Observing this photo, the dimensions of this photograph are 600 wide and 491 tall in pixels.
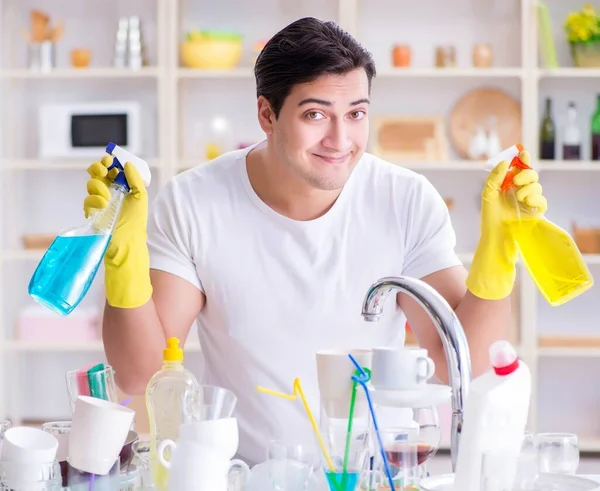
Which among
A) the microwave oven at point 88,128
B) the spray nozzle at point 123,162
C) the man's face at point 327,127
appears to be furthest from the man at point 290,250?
the microwave oven at point 88,128

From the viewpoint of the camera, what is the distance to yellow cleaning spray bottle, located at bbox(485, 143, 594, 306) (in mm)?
1434

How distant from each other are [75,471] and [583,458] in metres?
3.30

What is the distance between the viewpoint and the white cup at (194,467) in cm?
118

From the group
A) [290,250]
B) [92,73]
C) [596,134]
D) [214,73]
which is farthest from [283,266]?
[596,134]

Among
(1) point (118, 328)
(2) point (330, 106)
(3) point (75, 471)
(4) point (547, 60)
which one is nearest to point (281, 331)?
Result: (1) point (118, 328)

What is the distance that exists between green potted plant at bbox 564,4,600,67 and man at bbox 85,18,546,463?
242 centimetres


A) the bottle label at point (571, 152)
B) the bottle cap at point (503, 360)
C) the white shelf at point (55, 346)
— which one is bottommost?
the white shelf at point (55, 346)

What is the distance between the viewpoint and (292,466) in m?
1.28

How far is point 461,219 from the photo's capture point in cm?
441

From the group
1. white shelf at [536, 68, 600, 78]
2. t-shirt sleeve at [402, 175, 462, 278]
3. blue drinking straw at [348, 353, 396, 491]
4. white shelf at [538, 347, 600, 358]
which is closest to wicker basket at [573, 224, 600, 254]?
white shelf at [538, 347, 600, 358]

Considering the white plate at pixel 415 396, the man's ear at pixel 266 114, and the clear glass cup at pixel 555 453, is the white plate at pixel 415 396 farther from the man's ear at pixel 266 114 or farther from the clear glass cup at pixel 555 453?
the man's ear at pixel 266 114

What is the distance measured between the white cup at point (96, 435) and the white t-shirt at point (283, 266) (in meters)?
0.65

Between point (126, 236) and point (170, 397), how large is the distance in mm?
365

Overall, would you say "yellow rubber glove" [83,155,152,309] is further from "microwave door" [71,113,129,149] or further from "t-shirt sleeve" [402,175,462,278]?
"microwave door" [71,113,129,149]
